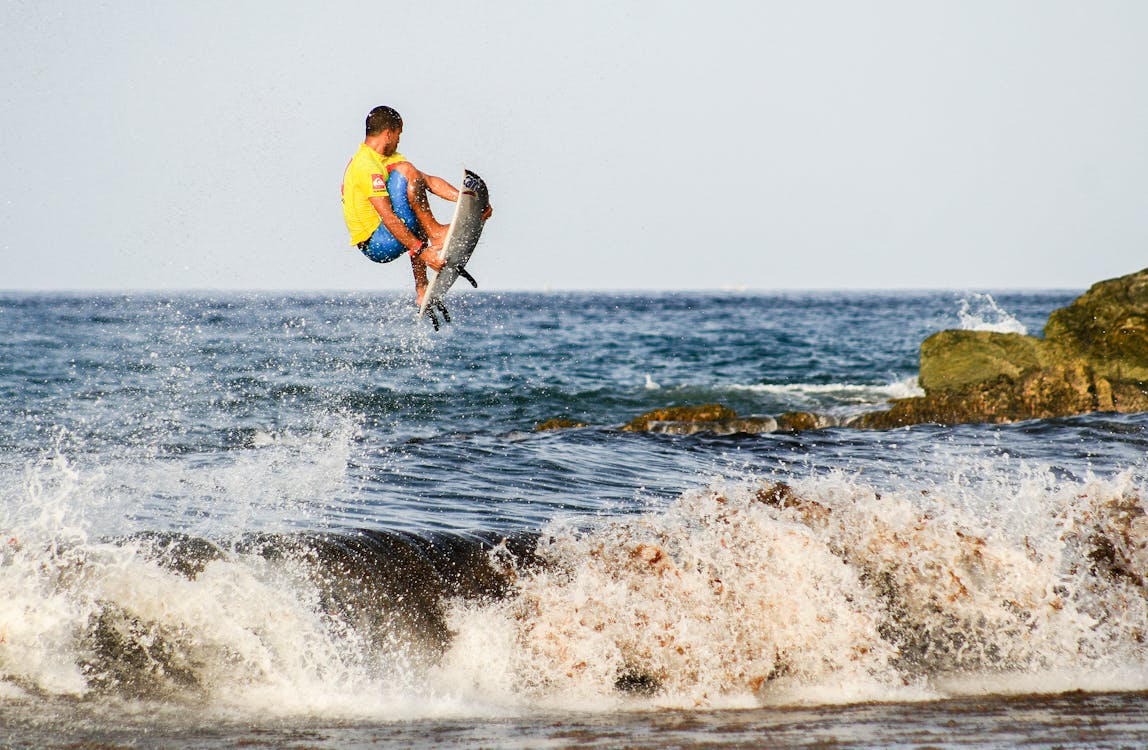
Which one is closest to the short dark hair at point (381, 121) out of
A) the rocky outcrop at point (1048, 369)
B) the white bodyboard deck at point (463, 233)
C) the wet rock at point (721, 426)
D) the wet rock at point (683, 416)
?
the white bodyboard deck at point (463, 233)

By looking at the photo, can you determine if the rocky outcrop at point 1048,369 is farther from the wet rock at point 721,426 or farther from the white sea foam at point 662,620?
the white sea foam at point 662,620

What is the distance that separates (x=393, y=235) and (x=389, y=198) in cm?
31

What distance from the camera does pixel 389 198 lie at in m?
8.87

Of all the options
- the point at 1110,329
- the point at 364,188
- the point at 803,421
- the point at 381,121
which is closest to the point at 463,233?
the point at 364,188

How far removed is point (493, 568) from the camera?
25.2 ft

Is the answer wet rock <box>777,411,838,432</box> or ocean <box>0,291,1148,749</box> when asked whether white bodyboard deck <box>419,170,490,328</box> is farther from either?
wet rock <box>777,411,838,432</box>

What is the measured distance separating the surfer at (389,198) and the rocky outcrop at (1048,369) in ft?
34.4

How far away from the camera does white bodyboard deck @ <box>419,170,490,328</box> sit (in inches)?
Answer: 354

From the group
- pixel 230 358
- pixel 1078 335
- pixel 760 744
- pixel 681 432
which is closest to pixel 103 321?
pixel 230 358

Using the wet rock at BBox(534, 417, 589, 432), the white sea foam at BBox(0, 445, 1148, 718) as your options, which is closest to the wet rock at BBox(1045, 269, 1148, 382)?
the wet rock at BBox(534, 417, 589, 432)

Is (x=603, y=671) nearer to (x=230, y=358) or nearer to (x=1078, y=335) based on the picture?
(x=1078, y=335)

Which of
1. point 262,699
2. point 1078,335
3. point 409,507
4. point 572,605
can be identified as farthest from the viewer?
point 1078,335

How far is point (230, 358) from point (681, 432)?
16376mm

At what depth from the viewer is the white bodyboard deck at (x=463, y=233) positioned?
8.98m
